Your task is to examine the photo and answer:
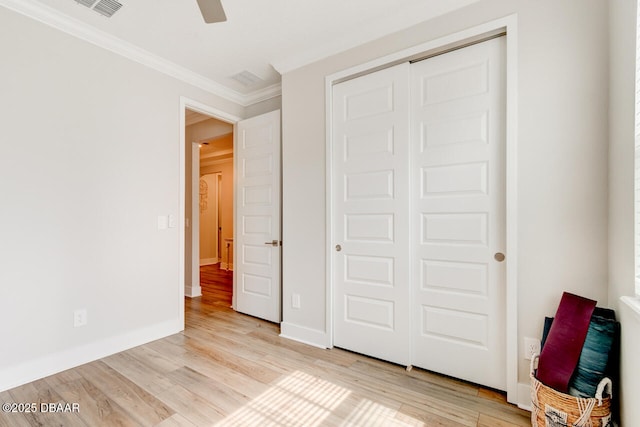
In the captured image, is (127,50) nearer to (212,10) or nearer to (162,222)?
(162,222)

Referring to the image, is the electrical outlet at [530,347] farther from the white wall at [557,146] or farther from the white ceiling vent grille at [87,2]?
the white ceiling vent grille at [87,2]

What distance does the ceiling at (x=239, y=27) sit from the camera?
212 centimetres

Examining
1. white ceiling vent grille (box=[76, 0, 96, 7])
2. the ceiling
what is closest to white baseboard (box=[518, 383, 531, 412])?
the ceiling

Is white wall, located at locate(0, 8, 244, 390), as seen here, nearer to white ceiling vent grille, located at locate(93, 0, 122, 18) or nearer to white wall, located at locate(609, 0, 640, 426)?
white ceiling vent grille, located at locate(93, 0, 122, 18)

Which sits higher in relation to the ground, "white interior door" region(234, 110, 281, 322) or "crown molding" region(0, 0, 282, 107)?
"crown molding" region(0, 0, 282, 107)

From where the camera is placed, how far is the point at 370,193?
2430 mm

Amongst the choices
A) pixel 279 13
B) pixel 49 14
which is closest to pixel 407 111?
pixel 279 13

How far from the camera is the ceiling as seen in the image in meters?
2.12

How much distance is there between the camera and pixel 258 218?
3406 mm

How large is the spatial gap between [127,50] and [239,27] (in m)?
1.10

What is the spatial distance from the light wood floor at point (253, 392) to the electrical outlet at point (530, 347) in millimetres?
326

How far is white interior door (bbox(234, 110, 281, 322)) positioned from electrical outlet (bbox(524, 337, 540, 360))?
222 centimetres

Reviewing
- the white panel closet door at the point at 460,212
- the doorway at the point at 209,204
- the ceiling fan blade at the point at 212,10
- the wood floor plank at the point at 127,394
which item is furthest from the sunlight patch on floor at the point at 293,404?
the doorway at the point at 209,204

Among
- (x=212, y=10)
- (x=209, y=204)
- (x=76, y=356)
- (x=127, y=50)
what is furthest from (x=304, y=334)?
(x=209, y=204)
